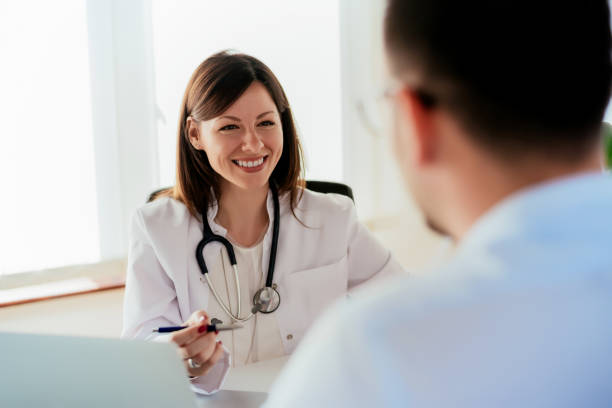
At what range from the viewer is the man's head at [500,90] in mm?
492

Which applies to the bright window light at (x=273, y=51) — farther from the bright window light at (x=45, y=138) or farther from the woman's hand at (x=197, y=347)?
the woman's hand at (x=197, y=347)

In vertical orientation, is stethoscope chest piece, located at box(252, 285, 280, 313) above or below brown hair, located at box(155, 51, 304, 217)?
below

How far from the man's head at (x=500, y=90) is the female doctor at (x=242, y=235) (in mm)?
1062

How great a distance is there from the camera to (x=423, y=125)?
54cm

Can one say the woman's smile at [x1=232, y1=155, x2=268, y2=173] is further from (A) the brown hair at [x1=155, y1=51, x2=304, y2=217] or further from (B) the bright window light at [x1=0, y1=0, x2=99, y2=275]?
(B) the bright window light at [x1=0, y1=0, x2=99, y2=275]

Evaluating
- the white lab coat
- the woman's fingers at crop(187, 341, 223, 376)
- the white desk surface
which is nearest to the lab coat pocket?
the white lab coat

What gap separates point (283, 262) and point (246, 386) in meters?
0.49

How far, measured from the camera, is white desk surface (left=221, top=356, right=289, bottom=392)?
1143 mm

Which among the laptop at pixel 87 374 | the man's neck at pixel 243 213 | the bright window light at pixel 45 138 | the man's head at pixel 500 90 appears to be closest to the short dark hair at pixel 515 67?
the man's head at pixel 500 90

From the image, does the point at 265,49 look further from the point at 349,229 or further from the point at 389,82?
the point at 389,82

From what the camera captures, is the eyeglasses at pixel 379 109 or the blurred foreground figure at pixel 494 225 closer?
the blurred foreground figure at pixel 494 225

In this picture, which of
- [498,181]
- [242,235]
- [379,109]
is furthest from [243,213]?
[498,181]

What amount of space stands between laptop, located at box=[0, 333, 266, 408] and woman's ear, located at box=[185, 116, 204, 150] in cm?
92

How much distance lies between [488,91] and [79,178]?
2118mm
